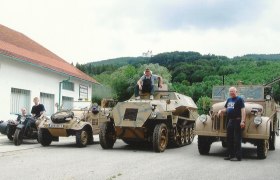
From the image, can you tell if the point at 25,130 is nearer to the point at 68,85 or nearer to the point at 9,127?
the point at 9,127

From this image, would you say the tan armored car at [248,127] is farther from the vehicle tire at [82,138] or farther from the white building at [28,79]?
the white building at [28,79]

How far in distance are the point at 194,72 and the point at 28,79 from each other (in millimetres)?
52645

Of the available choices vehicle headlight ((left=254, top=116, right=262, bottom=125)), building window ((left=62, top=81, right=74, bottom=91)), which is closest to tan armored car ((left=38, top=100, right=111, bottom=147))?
vehicle headlight ((left=254, top=116, right=262, bottom=125))

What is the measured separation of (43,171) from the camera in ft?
29.8

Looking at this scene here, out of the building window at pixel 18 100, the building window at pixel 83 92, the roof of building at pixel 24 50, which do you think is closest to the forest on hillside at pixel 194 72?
the building window at pixel 83 92

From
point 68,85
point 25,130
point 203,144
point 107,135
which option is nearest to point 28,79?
point 68,85

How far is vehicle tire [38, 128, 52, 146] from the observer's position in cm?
1488

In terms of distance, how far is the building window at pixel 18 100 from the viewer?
2272 centimetres

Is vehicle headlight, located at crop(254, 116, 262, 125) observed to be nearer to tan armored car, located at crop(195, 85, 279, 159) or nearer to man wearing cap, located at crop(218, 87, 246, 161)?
tan armored car, located at crop(195, 85, 279, 159)

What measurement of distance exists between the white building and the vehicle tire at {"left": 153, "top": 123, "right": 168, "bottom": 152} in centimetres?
497

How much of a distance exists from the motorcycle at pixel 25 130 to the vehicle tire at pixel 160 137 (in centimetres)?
472

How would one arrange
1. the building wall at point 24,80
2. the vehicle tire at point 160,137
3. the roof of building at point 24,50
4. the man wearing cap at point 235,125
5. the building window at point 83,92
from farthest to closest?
the building window at point 83,92 → the roof of building at point 24,50 → the building wall at point 24,80 → the vehicle tire at point 160,137 → the man wearing cap at point 235,125

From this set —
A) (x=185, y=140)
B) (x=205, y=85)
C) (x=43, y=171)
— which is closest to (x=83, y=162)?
(x=43, y=171)

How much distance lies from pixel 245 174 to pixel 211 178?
3.17 feet
